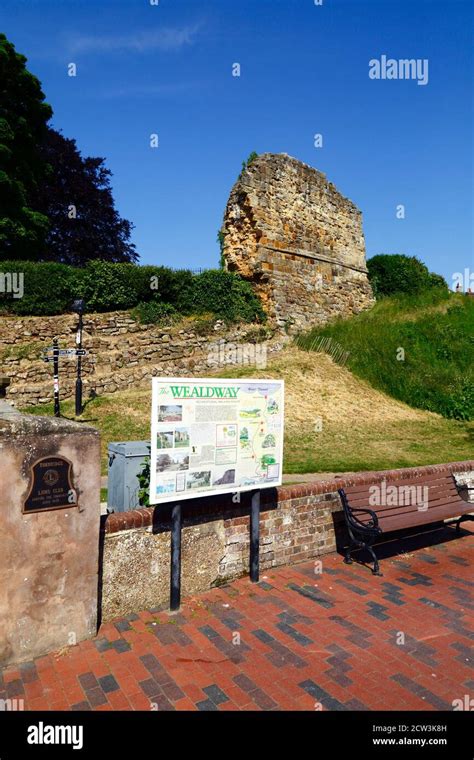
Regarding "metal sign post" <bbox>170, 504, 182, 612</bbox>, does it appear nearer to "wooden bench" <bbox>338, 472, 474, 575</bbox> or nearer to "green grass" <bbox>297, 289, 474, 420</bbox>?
"wooden bench" <bbox>338, 472, 474, 575</bbox>

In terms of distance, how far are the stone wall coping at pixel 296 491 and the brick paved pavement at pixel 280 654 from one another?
0.86 metres

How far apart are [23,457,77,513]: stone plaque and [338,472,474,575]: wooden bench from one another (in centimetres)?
332

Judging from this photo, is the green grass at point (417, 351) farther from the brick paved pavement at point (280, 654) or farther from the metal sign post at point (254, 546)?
the metal sign post at point (254, 546)

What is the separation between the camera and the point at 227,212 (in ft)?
64.1

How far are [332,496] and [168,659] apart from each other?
297 centimetres

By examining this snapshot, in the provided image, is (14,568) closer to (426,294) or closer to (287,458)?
(287,458)

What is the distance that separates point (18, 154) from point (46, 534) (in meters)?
22.3

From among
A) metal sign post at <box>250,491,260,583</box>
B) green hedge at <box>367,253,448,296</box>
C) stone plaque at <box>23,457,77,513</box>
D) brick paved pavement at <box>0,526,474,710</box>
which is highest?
green hedge at <box>367,253,448,296</box>

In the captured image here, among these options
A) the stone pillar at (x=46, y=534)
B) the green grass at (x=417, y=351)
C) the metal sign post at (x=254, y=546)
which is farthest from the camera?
the green grass at (x=417, y=351)

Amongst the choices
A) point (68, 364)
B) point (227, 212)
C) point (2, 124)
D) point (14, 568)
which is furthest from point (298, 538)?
point (2, 124)

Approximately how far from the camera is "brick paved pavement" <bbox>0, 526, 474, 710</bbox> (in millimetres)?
3213
